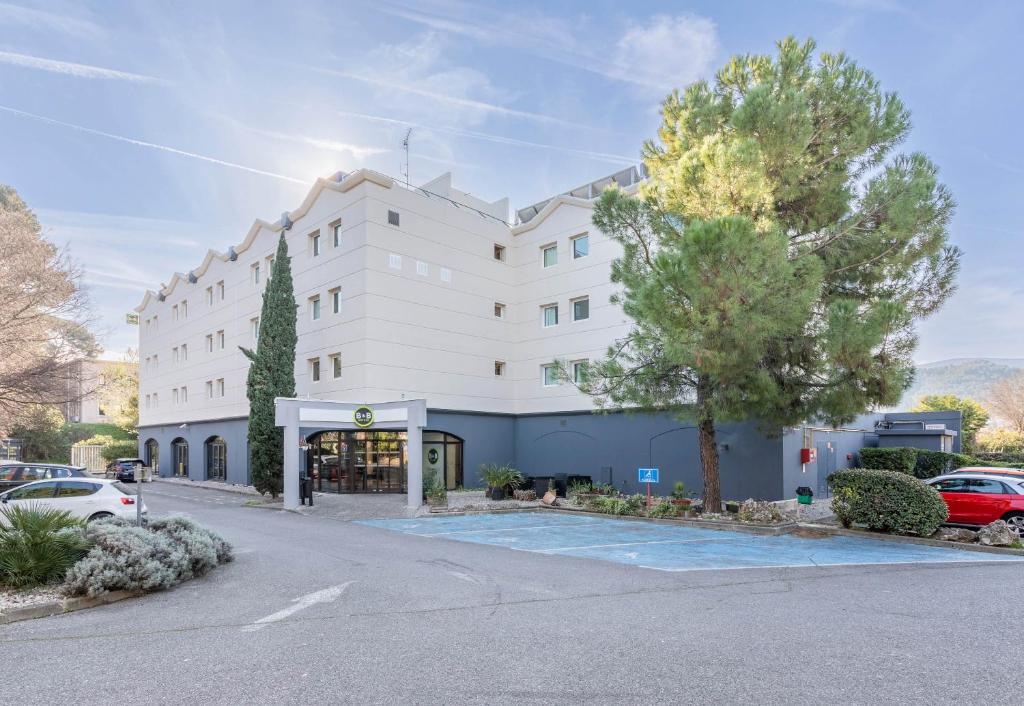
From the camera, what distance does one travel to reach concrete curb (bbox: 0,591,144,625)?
7398 millimetres

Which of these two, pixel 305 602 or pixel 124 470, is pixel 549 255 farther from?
pixel 124 470

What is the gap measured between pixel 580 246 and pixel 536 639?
22641 millimetres

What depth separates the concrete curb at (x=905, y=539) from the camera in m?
12.2

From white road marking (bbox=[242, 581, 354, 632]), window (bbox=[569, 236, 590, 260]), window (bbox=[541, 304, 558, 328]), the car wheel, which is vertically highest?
window (bbox=[569, 236, 590, 260])

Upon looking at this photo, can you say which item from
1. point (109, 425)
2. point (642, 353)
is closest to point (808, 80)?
point (642, 353)

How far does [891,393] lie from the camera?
14.8 metres

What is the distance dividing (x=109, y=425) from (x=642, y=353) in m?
56.9

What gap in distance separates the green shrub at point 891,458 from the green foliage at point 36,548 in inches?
1022

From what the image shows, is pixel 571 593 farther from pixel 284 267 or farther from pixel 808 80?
pixel 284 267

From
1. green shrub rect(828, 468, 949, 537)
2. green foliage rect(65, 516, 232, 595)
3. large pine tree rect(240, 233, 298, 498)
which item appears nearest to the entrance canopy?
large pine tree rect(240, 233, 298, 498)

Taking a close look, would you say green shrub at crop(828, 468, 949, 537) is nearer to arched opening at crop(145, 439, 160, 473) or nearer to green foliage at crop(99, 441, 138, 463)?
arched opening at crop(145, 439, 160, 473)

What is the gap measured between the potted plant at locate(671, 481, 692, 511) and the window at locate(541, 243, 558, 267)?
11.2 meters

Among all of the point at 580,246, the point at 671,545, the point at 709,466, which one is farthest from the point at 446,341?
the point at 671,545

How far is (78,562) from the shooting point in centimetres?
844
